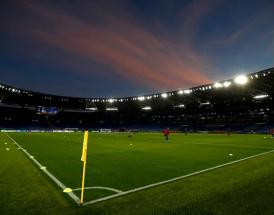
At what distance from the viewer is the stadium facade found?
69.0 meters

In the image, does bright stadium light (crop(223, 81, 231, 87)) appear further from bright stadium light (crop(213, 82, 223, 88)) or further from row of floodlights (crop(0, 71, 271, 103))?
bright stadium light (crop(213, 82, 223, 88))

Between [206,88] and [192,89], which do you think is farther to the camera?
[192,89]

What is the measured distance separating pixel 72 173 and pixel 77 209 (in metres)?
4.79

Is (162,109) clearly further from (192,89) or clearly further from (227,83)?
(227,83)

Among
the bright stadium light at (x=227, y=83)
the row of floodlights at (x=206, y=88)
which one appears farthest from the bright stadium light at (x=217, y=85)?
the bright stadium light at (x=227, y=83)

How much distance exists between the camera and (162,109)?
107 meters

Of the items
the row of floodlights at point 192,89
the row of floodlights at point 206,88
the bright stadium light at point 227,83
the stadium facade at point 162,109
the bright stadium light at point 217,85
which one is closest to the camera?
the row of floodlights at point 192,89

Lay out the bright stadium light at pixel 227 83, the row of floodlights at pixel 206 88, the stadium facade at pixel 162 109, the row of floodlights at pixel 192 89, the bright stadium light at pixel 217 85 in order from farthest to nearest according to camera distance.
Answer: the stadium facade at pixel 162 109 < the bright stadium light at pixel 217 85 < the bright stadium light at pixel 227 83 < the row of floodlights at pixel 206 88 < the row of floodlights at pixel 192 89

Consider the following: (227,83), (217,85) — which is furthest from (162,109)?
(227,83)

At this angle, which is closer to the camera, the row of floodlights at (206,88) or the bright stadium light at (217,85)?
the row of floodlights at (206,88)

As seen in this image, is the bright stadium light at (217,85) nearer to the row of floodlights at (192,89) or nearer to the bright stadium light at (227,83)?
the row of floodlights at (192,89)

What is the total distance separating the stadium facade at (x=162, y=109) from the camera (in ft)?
226

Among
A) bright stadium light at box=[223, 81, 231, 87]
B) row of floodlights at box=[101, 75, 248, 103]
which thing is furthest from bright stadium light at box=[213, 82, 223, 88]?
bright stadium light at box=[223, 81, 231, 87]

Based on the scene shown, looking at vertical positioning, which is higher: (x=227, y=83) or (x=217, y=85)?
(x=217, y=85)
